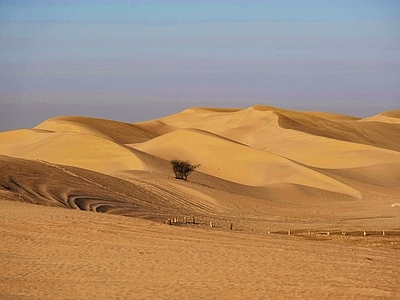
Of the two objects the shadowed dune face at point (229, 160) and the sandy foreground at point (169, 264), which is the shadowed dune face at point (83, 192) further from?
the sandy foreground at point (169, 264)

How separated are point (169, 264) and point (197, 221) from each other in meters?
11.8

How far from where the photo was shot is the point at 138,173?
39969 millimetres

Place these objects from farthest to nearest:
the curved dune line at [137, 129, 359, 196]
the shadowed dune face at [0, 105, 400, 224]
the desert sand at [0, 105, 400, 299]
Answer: the curved dune line at [137, 129, 359, 196], the shadowed dune face at [0, 105, 400, 224], the desert sand at [0, 105, 400, 299]

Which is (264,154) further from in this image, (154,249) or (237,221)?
(154,249)

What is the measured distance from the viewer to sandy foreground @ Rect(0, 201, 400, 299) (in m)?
11.3

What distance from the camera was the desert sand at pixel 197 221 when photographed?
11875 millimetres

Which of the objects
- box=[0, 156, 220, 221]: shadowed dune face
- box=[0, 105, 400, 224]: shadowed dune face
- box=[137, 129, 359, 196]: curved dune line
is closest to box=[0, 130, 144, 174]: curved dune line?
box=[0, 105, 400, 224]: shadowed dune face

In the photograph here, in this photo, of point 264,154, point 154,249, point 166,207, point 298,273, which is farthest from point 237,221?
point 264,154

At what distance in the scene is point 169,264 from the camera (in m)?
13.3

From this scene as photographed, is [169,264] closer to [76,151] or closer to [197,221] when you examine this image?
[197,221]

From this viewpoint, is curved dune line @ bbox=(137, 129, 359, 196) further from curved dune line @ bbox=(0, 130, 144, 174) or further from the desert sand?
curved dune line @ bbox=(0, 130, 144, 174)

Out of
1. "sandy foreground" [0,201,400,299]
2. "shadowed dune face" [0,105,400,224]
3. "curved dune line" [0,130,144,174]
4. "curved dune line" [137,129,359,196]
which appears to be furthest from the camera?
"curved dune line" [0,130,144,174]

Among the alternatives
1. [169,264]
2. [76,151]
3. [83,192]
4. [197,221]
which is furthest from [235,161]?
[169,264]

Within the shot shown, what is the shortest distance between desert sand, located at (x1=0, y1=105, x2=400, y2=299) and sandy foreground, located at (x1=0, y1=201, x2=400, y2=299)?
0.03 metres
